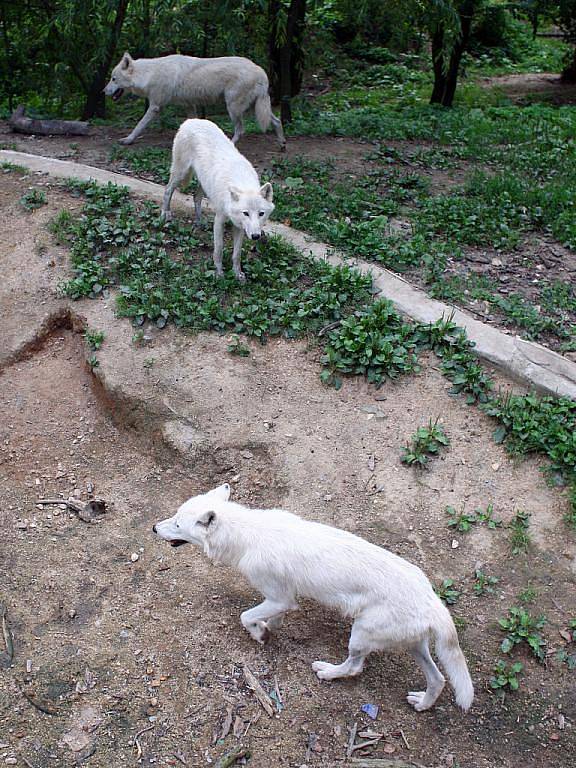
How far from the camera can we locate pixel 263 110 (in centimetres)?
1105

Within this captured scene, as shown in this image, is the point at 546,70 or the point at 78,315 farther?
the point at 546,70

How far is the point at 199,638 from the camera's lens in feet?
15.5

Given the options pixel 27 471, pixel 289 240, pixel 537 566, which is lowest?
pixel 27 471

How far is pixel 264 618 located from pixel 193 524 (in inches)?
28.2

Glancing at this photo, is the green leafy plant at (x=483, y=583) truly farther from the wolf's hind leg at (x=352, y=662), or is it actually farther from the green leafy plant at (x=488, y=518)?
the wolf's hind leg at (x=352, y=662)

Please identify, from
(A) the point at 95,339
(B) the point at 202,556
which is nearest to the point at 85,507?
(B) the point at 202,556

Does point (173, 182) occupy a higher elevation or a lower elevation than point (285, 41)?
lower

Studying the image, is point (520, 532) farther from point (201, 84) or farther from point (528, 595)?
point (201, 84)

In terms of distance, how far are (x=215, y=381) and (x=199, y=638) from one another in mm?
2385

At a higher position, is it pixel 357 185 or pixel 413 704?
pixel 357 185

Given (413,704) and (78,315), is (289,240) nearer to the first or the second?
(78,315)

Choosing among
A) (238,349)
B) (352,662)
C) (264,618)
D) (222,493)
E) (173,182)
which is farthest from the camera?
(173,182)

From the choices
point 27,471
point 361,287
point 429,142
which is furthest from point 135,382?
point 429,142

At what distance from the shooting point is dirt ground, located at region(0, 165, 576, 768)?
424 cm
